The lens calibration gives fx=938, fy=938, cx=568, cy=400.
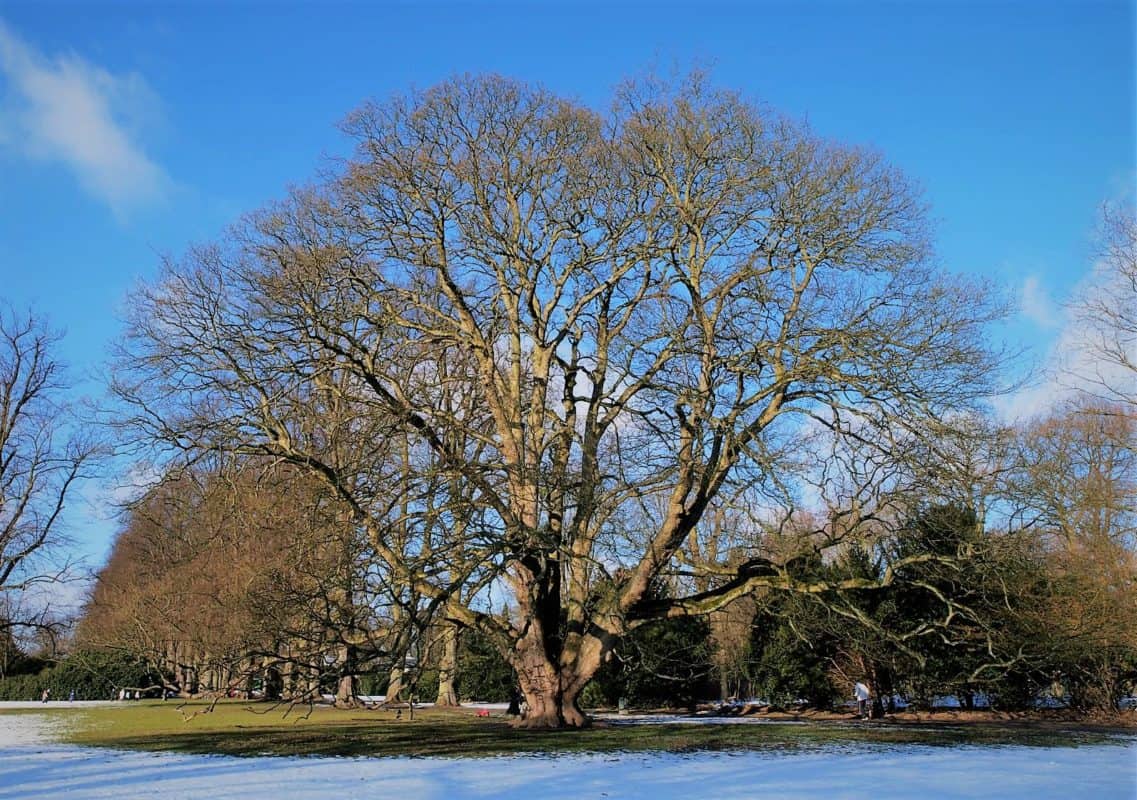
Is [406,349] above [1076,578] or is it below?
above

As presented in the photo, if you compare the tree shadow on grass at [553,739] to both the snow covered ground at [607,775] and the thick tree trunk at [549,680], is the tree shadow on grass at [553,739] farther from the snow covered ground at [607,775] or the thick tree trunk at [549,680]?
the snow covered ground at [607,775]

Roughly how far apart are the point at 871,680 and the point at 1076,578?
639 cm

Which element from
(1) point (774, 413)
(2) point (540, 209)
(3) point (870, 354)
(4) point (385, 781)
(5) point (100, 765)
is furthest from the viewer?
(2) point (540, 209)

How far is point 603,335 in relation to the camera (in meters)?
→ 20.4

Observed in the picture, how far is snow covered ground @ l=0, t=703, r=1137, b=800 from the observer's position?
10.4m

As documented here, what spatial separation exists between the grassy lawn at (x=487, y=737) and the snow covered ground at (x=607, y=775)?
1273mm

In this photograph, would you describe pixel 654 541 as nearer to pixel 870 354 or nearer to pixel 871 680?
pixel 870 354

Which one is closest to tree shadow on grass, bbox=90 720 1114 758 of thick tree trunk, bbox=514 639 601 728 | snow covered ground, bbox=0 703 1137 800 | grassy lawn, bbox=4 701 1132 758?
grassy lawn, bbox=4 701 1132 758

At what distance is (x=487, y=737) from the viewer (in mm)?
18125

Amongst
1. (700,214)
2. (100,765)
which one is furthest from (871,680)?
(100,765)

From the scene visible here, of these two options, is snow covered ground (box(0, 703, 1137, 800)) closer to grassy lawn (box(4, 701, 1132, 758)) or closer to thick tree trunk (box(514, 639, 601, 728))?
grassy lawn (box(4, 701, 1132, 758))

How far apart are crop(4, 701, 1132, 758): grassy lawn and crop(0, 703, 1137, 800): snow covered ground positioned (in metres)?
1.27

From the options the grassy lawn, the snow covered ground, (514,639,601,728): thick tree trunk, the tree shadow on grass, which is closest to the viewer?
the snow covered ground

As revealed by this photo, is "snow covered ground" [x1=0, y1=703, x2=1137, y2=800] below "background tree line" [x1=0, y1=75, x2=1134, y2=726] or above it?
below
